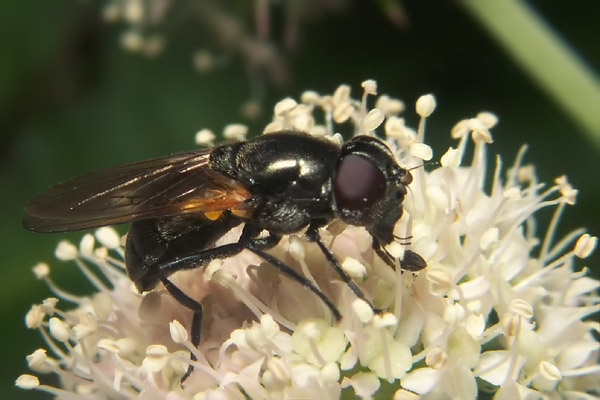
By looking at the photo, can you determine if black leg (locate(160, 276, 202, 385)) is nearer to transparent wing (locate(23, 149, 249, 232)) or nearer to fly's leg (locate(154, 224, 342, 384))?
fly's leg (locate(154, 224, 342, 384))

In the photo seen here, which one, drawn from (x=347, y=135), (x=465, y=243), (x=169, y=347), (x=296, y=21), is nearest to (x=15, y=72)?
(x=296, y=21)

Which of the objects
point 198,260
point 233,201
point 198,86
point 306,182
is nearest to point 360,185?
point 306,182

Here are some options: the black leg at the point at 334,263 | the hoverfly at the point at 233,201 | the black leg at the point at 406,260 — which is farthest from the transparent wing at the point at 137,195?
the black leg at the point at 406,260

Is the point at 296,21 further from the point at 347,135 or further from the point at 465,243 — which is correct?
the point at 465,243

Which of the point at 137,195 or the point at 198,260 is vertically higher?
the point at 137,195

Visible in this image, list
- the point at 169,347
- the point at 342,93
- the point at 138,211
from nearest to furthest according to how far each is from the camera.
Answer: the point at 138,211, the point at 169,347, the point at 342,93

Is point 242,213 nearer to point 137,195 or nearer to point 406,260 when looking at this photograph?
point 137,195
